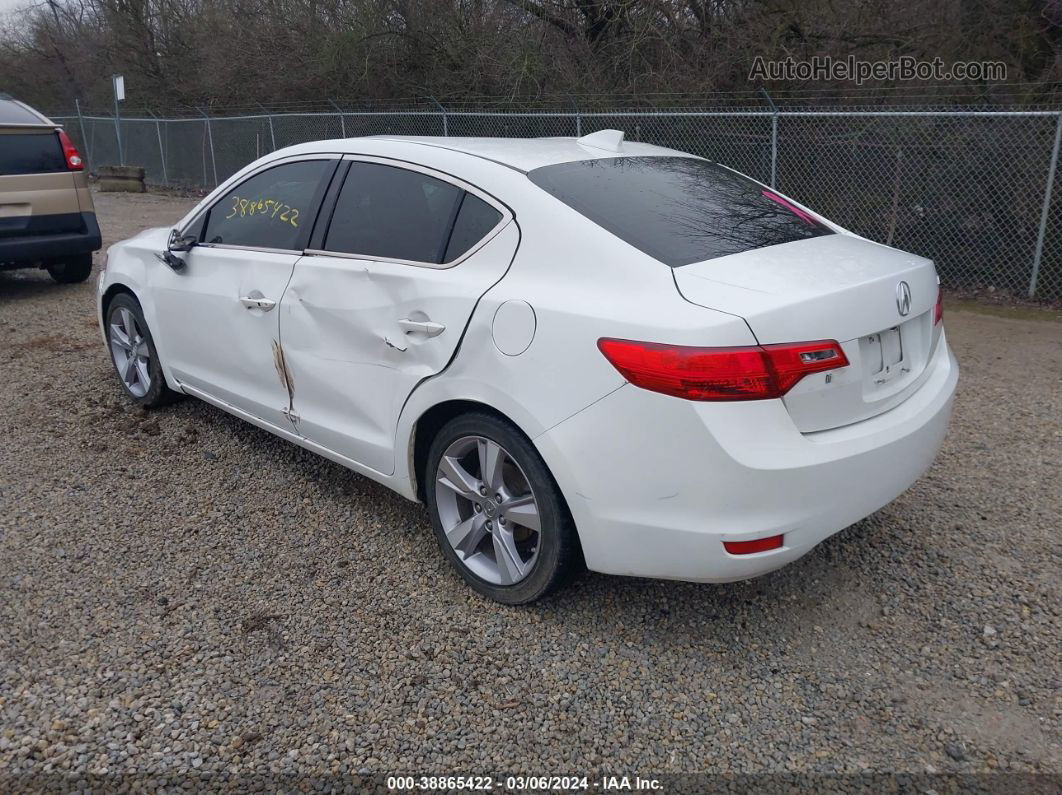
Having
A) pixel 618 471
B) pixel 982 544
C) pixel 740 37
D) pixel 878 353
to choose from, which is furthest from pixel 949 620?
pixel 740 37

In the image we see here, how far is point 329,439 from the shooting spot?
3.71 metres

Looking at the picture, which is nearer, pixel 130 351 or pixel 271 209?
pixel 271 209

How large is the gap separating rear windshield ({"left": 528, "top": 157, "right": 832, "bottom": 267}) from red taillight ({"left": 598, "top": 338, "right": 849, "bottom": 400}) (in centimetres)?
43

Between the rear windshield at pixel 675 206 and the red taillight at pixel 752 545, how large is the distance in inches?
35.7

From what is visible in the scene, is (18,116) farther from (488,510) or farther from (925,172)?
(925,172)

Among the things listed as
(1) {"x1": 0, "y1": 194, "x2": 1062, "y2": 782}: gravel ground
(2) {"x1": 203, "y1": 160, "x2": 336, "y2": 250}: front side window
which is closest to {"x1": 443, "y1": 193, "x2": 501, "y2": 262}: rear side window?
(2) {"x1": 203, "y1": 160, "x2": 336, "y2": 250}: front side window

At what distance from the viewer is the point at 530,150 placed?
361cm

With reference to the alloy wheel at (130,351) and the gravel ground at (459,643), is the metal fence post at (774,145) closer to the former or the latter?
the gravel ground at (459,643)

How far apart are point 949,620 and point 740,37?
9.65 metres

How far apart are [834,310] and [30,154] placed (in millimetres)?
7793

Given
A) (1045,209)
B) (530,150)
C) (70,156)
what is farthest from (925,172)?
(70,156)

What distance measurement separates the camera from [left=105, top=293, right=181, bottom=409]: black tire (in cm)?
498

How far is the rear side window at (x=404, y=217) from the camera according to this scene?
324 centimetres

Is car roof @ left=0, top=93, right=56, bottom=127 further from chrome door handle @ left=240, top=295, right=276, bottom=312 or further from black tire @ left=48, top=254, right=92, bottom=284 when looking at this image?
chrome door handle @ left=240, top=295, right=276, bottom=312
